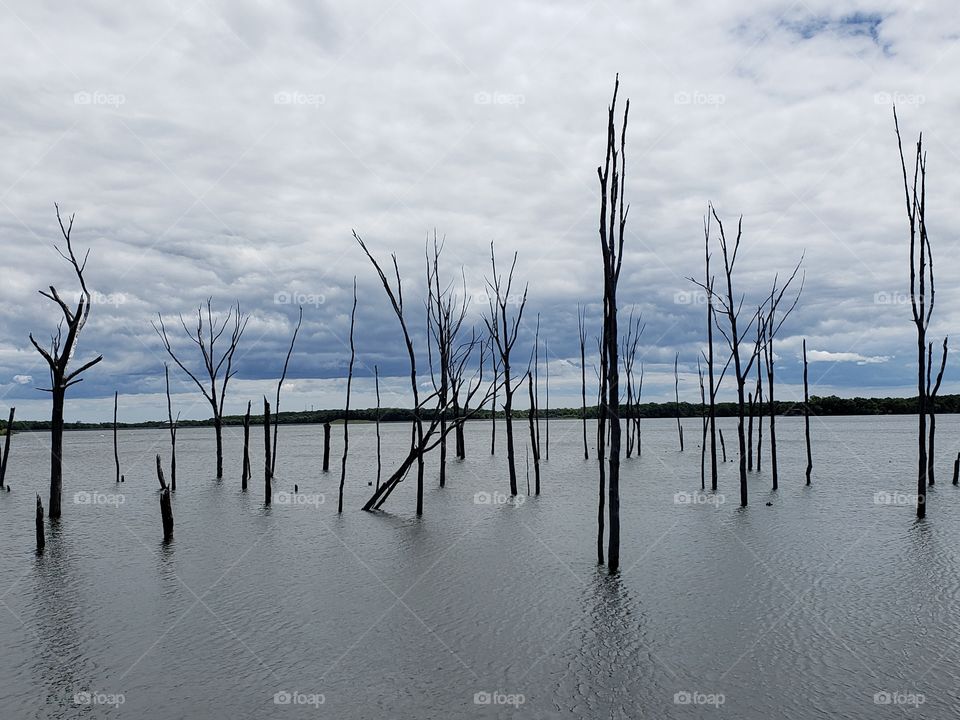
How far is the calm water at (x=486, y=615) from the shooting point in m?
6.00

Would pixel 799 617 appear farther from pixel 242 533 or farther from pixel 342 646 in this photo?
pixel 242 533

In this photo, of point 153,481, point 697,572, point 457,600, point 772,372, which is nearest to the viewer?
point 457,600

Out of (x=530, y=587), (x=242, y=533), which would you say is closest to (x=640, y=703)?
(x=530, y=587)

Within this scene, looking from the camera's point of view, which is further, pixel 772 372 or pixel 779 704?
pixel 772 372

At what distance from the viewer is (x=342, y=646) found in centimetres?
727

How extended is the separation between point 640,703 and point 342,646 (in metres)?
3.09

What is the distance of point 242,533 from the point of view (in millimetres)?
13664

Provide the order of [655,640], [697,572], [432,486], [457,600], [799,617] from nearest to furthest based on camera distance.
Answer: [655,640], [799,617], [457,600], [697,572], [432,486]

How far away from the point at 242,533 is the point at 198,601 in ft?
15.9

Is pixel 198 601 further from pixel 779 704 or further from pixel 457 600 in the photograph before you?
pixel 779 704

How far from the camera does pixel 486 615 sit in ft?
26.9

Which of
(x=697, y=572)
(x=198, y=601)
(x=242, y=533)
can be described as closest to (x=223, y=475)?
(x=242, y=533)

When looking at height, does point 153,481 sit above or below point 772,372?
below

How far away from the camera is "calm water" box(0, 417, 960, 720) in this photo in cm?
600
